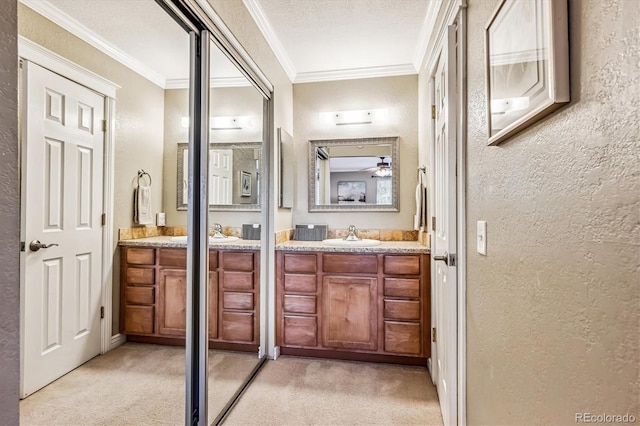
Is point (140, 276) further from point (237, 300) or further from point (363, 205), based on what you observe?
point (363, 205)

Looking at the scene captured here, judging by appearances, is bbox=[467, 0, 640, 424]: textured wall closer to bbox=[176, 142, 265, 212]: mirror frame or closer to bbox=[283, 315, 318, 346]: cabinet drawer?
bbox=[176, 142, 265, 212]: mirror frame

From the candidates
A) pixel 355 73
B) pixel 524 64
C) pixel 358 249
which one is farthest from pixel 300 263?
pixel 524 64

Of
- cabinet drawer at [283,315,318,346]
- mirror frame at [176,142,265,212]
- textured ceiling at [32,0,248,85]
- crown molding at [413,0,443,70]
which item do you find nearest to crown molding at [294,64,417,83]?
crown molding at [413,0,443,70]

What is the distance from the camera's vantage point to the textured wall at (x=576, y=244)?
49 cm

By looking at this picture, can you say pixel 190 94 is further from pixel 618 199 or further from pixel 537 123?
pixel 618 199

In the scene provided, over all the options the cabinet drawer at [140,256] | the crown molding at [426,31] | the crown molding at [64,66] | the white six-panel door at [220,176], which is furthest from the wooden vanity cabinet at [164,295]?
the crown molding at [426,31]

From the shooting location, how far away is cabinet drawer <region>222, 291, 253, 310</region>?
2166 mm

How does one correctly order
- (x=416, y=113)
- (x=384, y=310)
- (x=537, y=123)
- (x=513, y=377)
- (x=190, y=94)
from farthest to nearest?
1. (x=416, y=113)
2. (x=384, y=310)
3. (x=190, y=94)
4. (x=513, y=377)
5. (x=537, y=123)

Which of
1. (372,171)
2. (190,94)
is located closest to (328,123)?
(372,171)

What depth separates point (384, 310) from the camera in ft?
8.19

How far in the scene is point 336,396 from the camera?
2100 millimetres

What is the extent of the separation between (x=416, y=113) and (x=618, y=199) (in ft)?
9.10

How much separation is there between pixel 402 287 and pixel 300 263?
31.5 inches

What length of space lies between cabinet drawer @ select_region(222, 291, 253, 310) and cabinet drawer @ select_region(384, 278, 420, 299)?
101 cm
